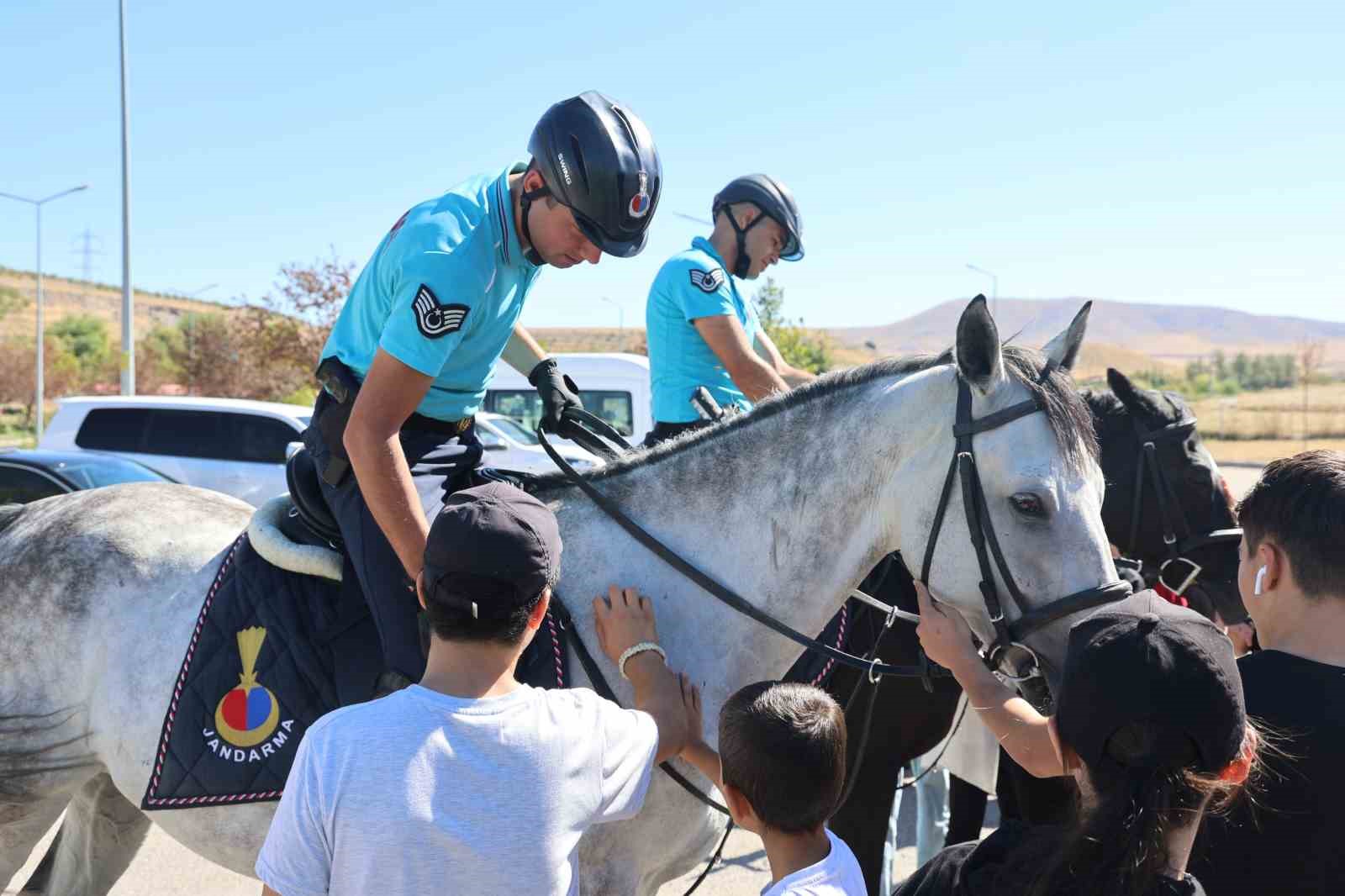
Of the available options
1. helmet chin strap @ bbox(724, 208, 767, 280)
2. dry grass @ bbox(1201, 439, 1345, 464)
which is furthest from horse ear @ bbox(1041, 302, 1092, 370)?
dry grass @ bbox(1201, 439, 1345, 464)

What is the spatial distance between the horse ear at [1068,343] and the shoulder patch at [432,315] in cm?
151

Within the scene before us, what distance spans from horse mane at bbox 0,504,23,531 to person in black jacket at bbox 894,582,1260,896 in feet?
10.6

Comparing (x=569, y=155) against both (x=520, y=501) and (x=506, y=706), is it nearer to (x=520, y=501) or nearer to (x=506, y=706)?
(x=520, y=501)

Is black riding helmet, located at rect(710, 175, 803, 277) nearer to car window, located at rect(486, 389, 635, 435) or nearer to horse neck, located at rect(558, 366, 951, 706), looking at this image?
horse neck, located at rect(558, 366, 951, 706)

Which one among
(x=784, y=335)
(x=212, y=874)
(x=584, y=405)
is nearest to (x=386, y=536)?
(x=212, y=874)

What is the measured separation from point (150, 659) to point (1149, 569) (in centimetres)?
398

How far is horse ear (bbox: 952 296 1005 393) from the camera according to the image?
105 inches

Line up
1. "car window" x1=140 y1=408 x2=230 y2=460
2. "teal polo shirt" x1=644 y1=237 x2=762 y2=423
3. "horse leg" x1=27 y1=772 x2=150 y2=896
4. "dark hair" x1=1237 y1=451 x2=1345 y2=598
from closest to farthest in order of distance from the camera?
"dark hair" x1=1237 y1=451 x2=1345 y2=598 < "horse leg" x1=27 y1=772 x2=150 y2=896 < "teal polo shirt" x1=644 y1=237 x2=762 y2=423 < "car window" x1=140 y1=408 x2=230 y2=460

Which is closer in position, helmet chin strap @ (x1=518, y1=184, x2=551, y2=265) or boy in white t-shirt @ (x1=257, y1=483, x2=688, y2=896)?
boy in white t-shirt @ (x1=257, y1=483, x2=688, y2=896)

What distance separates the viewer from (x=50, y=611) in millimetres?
3221

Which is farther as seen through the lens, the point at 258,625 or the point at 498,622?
the point at 258,625

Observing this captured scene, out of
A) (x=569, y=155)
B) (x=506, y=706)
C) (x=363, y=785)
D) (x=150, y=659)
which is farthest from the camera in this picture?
(x=150, y=659)

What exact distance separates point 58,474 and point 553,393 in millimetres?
7154

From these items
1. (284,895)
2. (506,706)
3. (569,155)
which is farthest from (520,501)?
(569,155)
